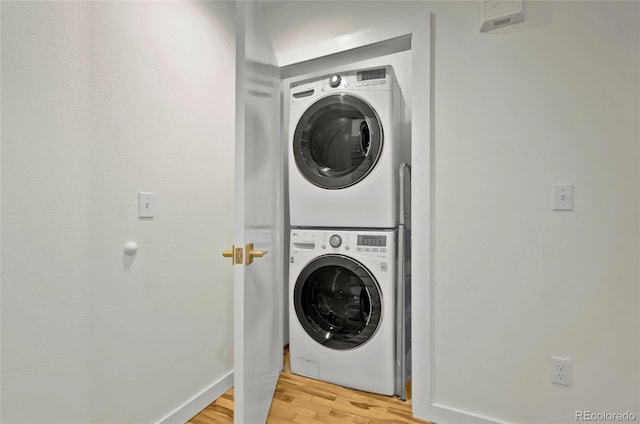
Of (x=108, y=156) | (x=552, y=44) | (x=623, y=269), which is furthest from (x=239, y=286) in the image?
(x=552, y=44)

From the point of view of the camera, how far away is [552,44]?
133cm

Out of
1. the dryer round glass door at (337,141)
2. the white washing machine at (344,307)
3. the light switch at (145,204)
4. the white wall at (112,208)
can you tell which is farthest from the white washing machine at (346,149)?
the light switch at (145,204)

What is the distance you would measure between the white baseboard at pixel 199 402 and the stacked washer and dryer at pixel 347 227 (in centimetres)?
41

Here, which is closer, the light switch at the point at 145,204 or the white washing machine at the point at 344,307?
the light switch at the point at 145,204

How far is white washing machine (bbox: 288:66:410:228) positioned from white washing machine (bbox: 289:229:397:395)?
13 centimetres

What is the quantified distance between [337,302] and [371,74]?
1.31 metres

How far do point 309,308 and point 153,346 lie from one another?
2.74ft

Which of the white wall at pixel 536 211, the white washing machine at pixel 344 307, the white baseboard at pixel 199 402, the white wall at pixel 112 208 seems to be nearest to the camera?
the white wall at pixel 112 208

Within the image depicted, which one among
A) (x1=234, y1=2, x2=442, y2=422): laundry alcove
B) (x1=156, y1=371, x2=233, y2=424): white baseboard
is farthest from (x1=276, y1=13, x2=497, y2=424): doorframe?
(x1=156, y1=371, x2=233, y2=424): white baseboard

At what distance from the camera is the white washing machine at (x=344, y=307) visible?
1663 millimetres

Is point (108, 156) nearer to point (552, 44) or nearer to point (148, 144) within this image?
point (148, 144)

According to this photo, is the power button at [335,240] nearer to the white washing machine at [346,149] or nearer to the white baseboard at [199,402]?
the white washing machine at [346,149]

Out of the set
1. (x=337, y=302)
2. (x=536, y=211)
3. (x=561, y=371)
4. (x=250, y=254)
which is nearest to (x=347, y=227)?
(x=337, y=302)

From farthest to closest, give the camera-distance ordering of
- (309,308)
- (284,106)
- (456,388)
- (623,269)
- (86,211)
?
(284,106), (309,308), (456,388), (623,269), (86,211)
